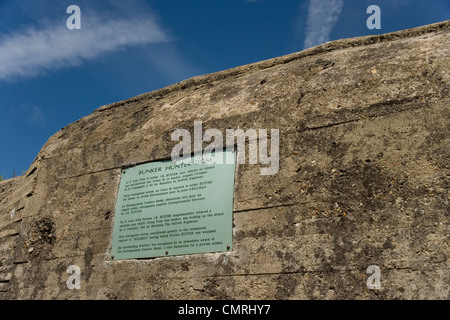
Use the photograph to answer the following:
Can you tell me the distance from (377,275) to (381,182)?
76 cm

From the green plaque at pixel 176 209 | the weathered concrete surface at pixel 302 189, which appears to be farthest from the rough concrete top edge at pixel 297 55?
the green plaque at pixel 176 209

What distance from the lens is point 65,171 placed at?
5.58m

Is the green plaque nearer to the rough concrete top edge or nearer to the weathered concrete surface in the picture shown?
the weathered concrete surface

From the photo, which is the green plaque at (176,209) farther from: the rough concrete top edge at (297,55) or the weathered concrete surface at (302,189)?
the rough concrete top edge at (297,55)

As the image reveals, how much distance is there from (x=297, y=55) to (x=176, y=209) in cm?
220

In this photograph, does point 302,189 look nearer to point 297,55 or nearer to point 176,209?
point 176,209

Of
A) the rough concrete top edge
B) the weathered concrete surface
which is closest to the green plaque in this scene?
the weathered concrete surface

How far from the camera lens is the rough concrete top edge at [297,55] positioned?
171 inches

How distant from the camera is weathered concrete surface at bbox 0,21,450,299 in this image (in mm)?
3340

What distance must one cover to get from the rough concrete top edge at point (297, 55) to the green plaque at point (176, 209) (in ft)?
4.24

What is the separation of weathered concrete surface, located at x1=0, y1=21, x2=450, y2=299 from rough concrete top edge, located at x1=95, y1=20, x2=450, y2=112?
14 mm

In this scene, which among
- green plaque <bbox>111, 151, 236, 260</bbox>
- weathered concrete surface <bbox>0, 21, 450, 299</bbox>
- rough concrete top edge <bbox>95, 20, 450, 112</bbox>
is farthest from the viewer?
rough concrete top edge <bbox>95, 20, 450, 112</bbox>
